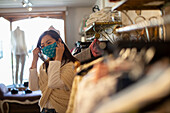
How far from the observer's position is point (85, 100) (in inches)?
22.3

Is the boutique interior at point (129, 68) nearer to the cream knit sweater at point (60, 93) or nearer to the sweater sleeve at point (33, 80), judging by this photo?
the cream knit sweater at point (60, 93)

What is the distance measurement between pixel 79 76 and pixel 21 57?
3.76 metres

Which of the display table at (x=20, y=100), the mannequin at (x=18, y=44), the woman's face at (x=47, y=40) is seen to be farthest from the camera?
the mannequin at (x=18, y=44)

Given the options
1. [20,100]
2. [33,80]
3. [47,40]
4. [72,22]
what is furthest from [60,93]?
[72,22]

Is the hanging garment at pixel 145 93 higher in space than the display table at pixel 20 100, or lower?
higher

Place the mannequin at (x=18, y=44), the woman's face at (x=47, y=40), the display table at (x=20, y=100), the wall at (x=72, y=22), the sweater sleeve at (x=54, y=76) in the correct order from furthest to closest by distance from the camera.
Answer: the wall at (x=72, y=22) < the mannequin at (x=18, y=44) < the display table at (x=20, y=100) < the woman's face at (x=47, y=40) < the sweater sleeve at (x=54, y=76)

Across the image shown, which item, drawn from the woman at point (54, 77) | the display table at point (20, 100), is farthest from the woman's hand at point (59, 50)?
the display table at point (20, 100)

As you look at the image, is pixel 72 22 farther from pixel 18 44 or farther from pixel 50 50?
pixel 50 50

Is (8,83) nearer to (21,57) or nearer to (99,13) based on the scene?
(21,57)

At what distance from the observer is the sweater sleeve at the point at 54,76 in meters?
1.41

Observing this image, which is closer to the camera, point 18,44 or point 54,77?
point 54,77

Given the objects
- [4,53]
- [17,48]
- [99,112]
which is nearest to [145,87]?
[99,112]

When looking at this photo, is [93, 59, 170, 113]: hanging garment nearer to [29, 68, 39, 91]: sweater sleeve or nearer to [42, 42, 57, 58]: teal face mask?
[42, 42, 57, 58]: teal face mask

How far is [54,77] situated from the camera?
1417 mm
